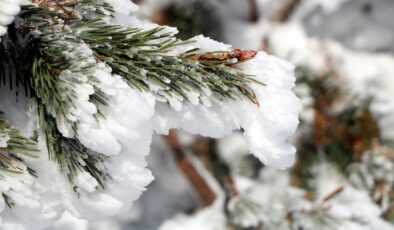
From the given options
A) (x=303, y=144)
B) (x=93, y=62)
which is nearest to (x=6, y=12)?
(x=93, y=62)

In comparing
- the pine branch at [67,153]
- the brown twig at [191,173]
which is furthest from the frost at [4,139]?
the brown twig at [191,173]

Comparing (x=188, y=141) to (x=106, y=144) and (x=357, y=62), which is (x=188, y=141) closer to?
(x=357, y=62)

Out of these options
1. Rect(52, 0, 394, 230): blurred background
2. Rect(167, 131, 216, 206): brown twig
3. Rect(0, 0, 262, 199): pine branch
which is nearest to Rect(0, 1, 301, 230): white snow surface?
Rect(0, 0, 262, 199): pine branch

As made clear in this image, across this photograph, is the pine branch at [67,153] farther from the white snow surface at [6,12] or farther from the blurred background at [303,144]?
the blurred background at [303,144]

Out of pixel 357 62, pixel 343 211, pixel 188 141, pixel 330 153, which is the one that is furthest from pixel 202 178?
pixel 357 62

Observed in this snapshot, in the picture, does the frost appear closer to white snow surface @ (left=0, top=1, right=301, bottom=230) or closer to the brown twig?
white snow surface @ (left=0, top=1, right=301, bottom=230)

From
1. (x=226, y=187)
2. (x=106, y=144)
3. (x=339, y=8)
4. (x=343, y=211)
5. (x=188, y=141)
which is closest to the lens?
(x=106, y=144)
